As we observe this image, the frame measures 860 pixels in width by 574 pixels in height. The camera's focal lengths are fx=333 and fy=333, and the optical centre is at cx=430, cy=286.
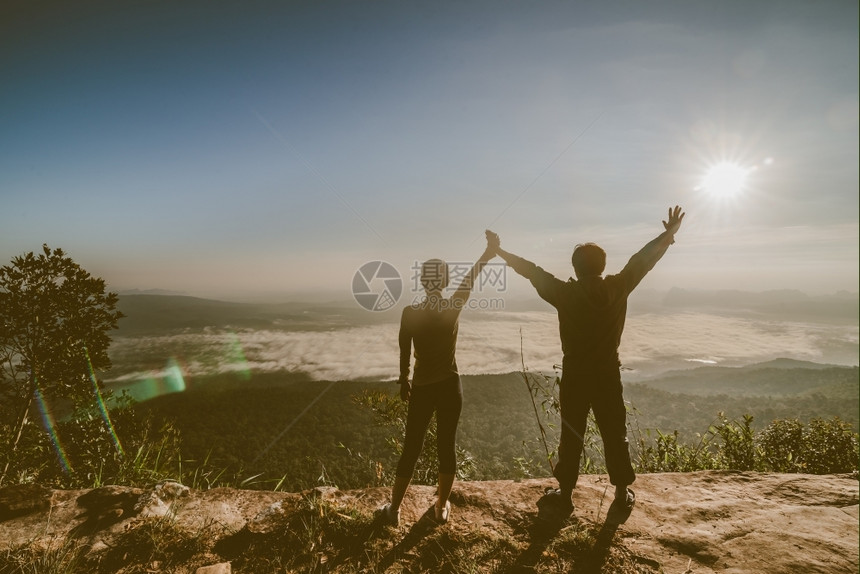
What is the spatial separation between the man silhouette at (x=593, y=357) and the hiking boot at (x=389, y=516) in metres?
1.59

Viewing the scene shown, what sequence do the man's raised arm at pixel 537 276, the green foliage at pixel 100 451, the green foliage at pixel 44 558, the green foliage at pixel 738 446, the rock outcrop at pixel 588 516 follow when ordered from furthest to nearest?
the green foliage at pixel 738 446, the green foliage at pixel 100 451, the man's raised arm at pixel 537 276, the rock outcrop at pixel 588 516, the green foliage at pixel 44 558

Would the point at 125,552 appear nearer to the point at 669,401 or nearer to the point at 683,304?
the point at 669,401

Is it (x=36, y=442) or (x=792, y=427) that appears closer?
(x=36, y=442)

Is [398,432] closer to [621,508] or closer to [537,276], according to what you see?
[621,508]

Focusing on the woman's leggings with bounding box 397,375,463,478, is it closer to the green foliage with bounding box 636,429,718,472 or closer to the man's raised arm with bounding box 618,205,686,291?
the man's raised arm with bounding box 618,205,686,291

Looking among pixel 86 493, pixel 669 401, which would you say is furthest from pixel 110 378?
pixel 669 401

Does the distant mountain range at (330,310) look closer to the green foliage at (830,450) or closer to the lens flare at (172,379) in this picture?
the lens flare at (172,379)

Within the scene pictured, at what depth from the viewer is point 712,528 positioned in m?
3.42

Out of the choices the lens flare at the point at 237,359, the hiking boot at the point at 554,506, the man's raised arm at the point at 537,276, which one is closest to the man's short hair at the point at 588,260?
the man's raised arm at the point at 537,276

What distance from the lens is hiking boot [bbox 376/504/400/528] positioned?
3.35 metres

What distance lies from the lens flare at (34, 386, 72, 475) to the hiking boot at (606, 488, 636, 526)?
8709mm

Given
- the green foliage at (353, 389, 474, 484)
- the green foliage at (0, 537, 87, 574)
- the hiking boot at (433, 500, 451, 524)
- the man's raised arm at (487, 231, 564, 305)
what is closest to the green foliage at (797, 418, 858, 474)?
the green foliage at (353, 389, 474, 484)

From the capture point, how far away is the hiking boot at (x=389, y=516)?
132 inches

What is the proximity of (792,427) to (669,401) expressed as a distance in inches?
1787
